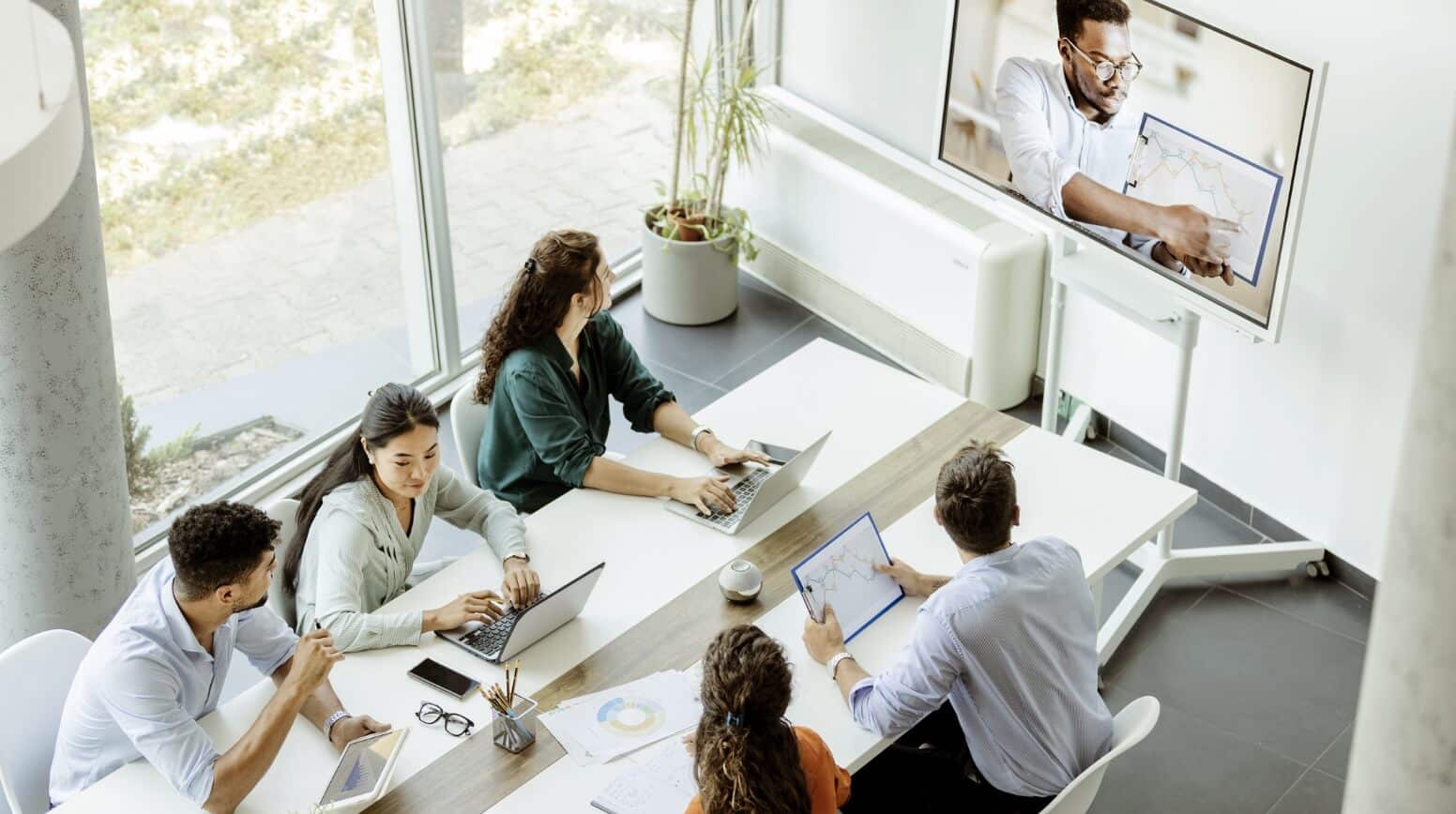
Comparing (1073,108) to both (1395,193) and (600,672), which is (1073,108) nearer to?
(1395,193)

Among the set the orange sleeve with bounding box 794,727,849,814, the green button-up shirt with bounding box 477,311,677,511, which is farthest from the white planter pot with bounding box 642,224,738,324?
the orange sleeve with bounding box 794,727,849,814

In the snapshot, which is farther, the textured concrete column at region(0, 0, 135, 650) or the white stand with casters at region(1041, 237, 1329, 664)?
the white stand with casters at region(1041, 237, 1329, 664)

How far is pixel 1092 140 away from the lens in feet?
14.7

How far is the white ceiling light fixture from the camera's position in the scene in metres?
1.46

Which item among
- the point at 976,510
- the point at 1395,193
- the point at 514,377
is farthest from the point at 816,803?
the point at 1395,193

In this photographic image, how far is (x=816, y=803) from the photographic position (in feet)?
9.04

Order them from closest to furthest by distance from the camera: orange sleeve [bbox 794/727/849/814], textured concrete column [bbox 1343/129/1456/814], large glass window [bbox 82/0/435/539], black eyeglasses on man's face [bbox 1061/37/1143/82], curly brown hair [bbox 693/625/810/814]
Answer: textured concrete column [bbox 1343/129/1456/814]
curly brown hair [bbox 693/625/810/814]
orange sleeve [bbox 794/727/849/814]
black eyeglasses on man's face [bbox 1061/37/1143/82]
large glass window [bbox 82/0/435/539]

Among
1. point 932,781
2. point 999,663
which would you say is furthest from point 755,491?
point 999,663

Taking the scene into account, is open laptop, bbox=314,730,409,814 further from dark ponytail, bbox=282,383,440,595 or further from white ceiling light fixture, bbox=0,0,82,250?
white ceiling light fixture, bbox=0,0,82,250

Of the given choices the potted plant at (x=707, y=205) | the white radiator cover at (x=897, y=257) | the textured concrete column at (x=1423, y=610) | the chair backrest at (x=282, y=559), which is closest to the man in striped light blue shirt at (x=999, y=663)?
the chair backrest at (x=282, y=559)

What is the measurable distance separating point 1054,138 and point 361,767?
2780mm

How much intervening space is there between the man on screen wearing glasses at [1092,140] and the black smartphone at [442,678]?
7.76 feet

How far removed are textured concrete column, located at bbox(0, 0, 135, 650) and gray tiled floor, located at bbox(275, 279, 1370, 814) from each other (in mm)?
1211

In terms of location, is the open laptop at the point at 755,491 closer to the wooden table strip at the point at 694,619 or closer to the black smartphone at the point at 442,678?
the wooden table strip at the point at 694,619
